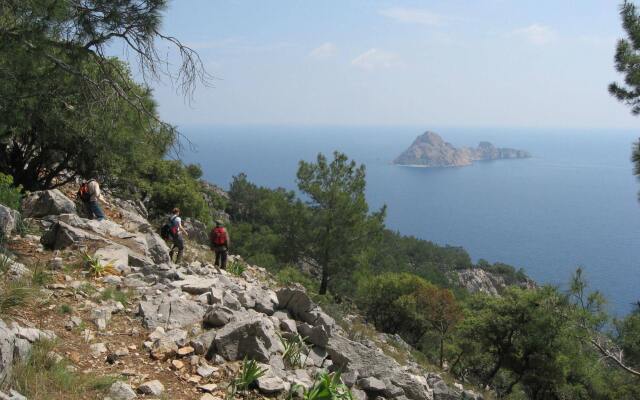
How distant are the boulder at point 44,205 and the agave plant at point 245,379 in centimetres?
772

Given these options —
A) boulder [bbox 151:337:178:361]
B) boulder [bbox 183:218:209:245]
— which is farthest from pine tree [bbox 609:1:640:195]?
boulder [bbox 183:218:209:245]

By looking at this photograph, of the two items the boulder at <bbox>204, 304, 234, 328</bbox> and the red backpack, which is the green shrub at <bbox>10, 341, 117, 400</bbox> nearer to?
the boulder at <bbox>204, 304, 234, 328</bbox>

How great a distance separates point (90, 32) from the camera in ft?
23.0

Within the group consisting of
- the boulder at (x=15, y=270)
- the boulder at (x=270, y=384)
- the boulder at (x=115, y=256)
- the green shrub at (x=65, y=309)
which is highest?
the boulder at (x=15, y=270)

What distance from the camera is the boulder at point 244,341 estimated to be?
6.33 m

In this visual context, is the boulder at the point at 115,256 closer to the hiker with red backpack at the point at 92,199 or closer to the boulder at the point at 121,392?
the hiker with red backpack at the point at 92,199

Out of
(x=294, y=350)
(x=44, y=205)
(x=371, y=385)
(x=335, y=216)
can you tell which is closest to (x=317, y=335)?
(x=294, y=350)

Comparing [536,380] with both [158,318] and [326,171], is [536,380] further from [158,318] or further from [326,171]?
[158,318]

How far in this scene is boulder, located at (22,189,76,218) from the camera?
11.1 m

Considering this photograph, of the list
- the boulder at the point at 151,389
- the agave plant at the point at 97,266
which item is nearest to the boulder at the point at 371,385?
the boulder at the point at 151,389

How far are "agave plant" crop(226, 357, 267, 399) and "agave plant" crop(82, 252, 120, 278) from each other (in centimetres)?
386

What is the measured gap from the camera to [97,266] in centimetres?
834

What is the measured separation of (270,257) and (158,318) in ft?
65.6

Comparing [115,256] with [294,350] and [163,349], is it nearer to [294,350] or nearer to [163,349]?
[163,349]
